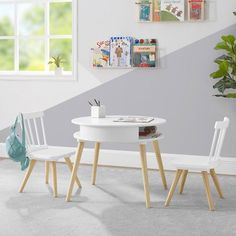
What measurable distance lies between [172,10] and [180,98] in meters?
0.88

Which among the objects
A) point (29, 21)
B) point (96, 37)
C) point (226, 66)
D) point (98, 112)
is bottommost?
point (98, 112)

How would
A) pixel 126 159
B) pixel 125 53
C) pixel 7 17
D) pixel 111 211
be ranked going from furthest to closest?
pixel 7 17
pixel 126 159
pixel 125 53
pixel 111 211

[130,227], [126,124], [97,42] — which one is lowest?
[130,227]

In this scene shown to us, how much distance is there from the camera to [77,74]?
17.7 feet

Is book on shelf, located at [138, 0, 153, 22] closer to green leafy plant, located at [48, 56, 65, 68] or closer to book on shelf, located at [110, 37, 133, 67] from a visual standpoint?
book on shelf, located at [110, 37, 133, 67]

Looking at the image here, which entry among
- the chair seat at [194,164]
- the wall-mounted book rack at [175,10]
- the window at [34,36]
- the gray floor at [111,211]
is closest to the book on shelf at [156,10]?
the wall-mounted book rack at [175,10]

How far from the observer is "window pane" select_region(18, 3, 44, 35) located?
5.71 metres

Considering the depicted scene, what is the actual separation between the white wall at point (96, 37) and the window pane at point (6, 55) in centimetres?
36

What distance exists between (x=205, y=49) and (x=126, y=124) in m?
1.67

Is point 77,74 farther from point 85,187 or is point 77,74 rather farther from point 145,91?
point 85,187

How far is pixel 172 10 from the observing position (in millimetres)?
4992

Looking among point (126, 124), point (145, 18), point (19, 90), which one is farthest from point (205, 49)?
point (19, 90)

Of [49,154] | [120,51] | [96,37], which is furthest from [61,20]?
[49,154]

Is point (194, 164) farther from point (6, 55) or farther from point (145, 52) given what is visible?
point (6, 55)
